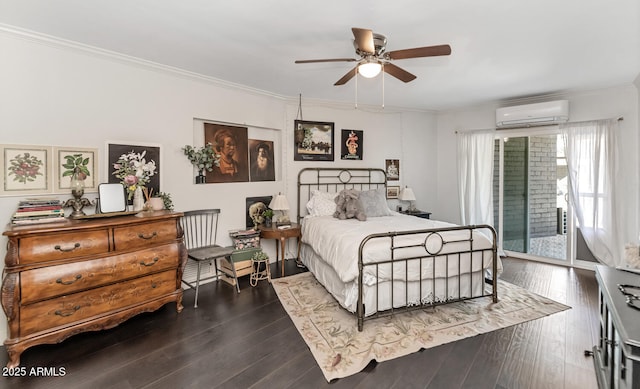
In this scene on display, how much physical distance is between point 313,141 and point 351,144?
0.74 metres

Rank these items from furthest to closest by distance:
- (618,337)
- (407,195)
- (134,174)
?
(407,195) → (134,174) → (618,337)

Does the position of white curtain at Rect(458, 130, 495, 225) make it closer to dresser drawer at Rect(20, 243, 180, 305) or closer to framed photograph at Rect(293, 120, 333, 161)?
framed photograph at Rect(293, 120, 333, 161)

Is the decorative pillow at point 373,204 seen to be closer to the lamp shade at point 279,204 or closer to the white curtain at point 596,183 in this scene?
the lamp shade at point 279,204

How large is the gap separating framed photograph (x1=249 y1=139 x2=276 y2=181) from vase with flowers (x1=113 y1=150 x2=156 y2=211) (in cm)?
145

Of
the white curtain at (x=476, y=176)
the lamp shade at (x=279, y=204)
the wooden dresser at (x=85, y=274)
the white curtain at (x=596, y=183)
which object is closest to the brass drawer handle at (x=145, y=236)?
the wooden dresser at (x=85, y=274)

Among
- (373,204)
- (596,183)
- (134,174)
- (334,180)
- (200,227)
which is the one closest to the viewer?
(134,174)

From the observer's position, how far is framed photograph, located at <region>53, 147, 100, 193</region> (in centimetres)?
270

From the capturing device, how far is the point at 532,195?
4.91m

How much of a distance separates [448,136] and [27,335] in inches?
249

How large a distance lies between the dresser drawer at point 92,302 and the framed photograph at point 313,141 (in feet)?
8.78

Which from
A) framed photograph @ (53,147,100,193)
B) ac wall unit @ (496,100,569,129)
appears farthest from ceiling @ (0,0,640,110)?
framed photograph @ (53,147,100,193)

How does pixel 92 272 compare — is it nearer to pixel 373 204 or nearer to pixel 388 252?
pixel 388 252

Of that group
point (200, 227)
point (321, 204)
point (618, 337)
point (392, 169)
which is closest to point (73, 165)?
point (200, 227)

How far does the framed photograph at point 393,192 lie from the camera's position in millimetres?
5539
